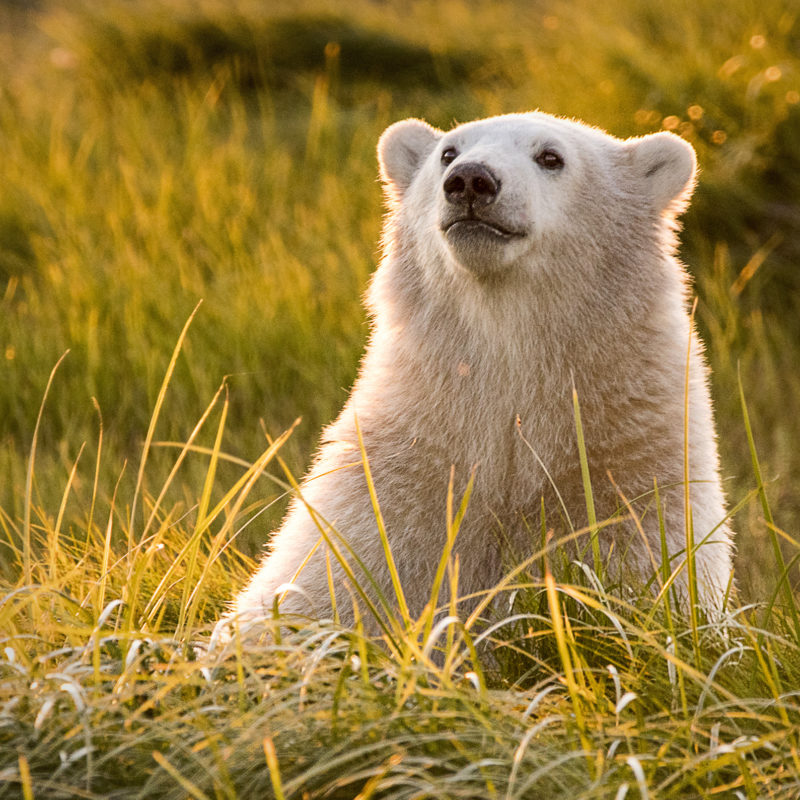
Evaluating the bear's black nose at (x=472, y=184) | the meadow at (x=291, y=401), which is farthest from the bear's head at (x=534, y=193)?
the meadow at (x=291, y=401)

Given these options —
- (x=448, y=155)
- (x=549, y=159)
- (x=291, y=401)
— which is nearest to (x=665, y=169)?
(x=549, y=159)

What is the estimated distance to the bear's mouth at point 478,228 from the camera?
11.5 ft

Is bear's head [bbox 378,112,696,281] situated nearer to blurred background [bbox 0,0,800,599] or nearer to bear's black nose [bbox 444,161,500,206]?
bear's black nose [bbox 444,161,500,206]

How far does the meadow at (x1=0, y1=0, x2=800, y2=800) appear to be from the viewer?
221 cm

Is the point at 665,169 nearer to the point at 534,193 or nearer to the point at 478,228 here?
the point at 534,193

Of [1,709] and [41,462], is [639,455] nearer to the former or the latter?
[1,709]

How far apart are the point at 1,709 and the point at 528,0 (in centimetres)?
1771

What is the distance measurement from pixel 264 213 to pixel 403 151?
168 inches

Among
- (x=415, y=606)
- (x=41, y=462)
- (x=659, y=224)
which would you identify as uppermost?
(x=659, y=224)

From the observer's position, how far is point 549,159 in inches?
148

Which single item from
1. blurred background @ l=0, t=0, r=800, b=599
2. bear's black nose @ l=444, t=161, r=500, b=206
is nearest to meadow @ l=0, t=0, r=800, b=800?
blurred background @ l=0, t=0, r=800, b=599

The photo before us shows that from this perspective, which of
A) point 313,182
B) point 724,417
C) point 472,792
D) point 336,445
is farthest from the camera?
point 313,182

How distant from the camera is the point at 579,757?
7.26 feet

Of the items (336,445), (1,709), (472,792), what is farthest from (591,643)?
(1,709)
